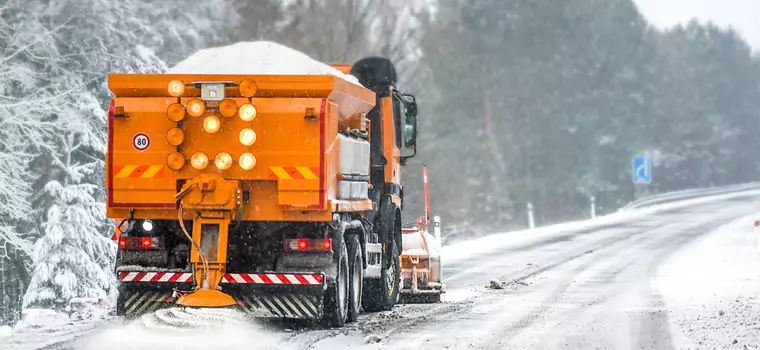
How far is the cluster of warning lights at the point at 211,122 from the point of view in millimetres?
10297

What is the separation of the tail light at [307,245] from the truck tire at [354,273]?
0.89 m

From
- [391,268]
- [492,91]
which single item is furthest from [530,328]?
[492,91]

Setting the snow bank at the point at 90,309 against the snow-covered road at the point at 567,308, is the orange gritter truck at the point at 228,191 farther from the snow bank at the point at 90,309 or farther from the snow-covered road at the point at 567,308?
the snow bank at the point at 90,309

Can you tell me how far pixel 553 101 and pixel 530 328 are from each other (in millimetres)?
50892

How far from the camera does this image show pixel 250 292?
10.6m

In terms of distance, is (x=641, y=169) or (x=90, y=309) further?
(x=641, y=169)

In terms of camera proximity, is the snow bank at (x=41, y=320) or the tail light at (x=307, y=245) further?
the snow bank at (x=41, y=320)

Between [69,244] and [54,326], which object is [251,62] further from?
[69,244]

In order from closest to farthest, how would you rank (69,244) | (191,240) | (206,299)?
1. (206,299)
2. (191,240)
3. (69,244)

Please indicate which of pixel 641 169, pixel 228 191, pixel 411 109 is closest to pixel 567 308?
pixel 411 109

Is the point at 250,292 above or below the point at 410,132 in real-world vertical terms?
below

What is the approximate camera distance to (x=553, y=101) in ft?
201

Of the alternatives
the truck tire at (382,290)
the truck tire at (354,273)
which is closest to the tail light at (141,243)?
the truck tire at (354,273)

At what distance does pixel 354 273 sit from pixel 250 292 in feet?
5.50
